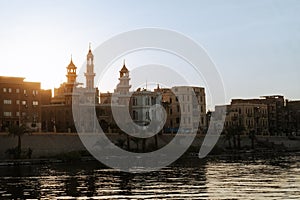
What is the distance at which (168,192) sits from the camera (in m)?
38.5

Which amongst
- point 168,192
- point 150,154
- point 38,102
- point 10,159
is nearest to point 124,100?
point 38,102

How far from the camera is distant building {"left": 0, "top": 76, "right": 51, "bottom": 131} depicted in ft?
340

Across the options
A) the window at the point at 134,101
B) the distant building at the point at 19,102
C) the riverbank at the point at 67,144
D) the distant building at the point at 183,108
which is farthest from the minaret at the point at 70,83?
the distant building at the point at 183,108

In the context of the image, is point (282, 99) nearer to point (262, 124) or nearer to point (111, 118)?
point (262, 124)

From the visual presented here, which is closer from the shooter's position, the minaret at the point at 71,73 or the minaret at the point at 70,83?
the minaret at the point at 70,83

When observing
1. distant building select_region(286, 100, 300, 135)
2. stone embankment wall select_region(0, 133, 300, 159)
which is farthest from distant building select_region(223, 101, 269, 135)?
stone embankment wall select_region(0, 133, 300, 159)

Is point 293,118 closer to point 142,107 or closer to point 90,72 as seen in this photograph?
point 142,107

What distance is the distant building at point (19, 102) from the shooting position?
340 feet

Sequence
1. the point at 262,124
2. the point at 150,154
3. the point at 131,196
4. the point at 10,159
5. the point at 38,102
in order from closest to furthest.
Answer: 1. the point at 131,196
2. the point at 10,159
3. the point at 150,154
4. the point at 38,102
5. the point at 262,124

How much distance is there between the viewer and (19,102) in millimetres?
105688

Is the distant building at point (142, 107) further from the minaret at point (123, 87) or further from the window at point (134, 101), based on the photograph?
the minaret at point (123, 87)

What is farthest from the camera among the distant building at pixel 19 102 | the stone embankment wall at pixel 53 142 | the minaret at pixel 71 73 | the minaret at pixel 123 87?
the minaret at pixel 123 87

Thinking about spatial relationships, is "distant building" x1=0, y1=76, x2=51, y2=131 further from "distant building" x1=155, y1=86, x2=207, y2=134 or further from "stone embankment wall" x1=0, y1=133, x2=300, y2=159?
"distant building" x1=155, y1=86, x2=207, y2=134

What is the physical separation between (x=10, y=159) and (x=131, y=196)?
45.0 meters
